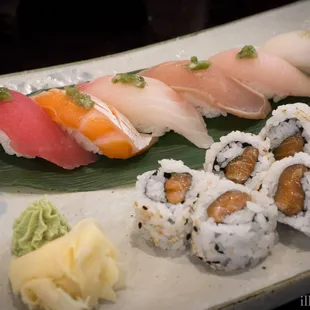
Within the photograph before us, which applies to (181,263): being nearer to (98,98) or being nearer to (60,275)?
(60,275)

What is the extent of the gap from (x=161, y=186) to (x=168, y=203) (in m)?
0.10

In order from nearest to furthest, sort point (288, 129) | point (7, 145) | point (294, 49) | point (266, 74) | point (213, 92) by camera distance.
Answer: point (288, 129), point (7, 145), point (213, 92), point (266, 74), point (294, 49)

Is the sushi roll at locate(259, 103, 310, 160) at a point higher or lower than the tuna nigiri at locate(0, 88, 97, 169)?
higher

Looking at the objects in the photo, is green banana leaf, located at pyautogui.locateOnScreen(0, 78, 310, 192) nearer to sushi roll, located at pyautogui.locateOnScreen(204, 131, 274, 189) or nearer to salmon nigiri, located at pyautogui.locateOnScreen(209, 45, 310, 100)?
sushi roll, located at pyautogui.locateOnScreen(204, 131, 274, 189)

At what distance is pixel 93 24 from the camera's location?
4.79 metres

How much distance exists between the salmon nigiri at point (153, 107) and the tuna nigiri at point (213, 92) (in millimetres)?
87

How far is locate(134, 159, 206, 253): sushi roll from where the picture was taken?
232cm

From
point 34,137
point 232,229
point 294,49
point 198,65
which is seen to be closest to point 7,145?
point 34,137

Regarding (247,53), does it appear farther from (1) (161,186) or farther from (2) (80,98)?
(1) (161,186)

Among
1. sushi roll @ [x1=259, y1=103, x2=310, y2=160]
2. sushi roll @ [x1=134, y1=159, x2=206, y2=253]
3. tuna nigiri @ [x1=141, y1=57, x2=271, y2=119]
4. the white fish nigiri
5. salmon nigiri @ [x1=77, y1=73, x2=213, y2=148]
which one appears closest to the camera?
sushi roll @ [x1=134, y1=159, x2=206, y2=253]

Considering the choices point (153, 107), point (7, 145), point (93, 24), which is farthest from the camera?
point (93, 24)

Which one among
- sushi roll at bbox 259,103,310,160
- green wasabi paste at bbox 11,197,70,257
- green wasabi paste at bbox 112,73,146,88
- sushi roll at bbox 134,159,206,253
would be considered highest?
sushi roll at bbox 259,103,310,160

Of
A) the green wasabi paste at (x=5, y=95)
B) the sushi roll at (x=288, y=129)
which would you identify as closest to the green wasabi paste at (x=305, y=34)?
the sushi roll at (x=288, y=129)

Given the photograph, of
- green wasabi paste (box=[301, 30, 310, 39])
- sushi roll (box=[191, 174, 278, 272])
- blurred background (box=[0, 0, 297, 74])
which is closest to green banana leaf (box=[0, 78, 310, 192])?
sushi roll (box=[191, 174, 278, 272])
